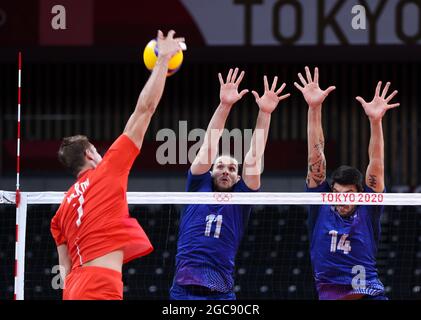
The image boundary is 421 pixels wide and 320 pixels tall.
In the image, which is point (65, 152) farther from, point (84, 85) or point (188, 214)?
point (84, 85)

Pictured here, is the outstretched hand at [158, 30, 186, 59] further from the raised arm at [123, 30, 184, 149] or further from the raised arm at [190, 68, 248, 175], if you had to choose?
the raised arm at [190, 68, 248, 175]

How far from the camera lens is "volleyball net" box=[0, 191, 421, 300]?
15.2 meters

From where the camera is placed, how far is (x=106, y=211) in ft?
22.6

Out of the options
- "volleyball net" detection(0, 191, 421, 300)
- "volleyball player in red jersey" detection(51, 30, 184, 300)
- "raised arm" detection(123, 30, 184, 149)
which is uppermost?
"raised arm" detection(123, 30, 184, 149)

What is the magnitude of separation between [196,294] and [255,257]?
295 inches

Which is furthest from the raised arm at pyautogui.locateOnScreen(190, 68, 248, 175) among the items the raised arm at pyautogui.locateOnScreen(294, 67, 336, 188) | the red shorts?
the red shorts

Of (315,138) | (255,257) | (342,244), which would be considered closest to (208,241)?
(342,244)

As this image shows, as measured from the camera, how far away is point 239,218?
364 inches

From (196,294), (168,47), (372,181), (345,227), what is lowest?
(196,294)

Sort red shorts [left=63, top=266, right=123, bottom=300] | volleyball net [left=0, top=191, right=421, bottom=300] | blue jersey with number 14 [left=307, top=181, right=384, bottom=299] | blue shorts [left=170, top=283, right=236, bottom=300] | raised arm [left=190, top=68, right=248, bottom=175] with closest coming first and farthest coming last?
1. red shorts [left=63, top=266, right=123, bottom=300]
2. blue jersey with number 14 [left=307, top=181, right=384, bottom=299]
3. blue shorts [left=170, top=283, right=236, bottom=300]
4. raised arm [left=190, top=68, right=248, bottom=175]
5. volleyball net [left=0, top=191, right=421, bottom=300]

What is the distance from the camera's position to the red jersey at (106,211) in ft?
22.5

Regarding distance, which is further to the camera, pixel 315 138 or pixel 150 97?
pixel 315 138

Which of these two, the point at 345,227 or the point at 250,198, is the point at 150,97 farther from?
the point at 345,227
